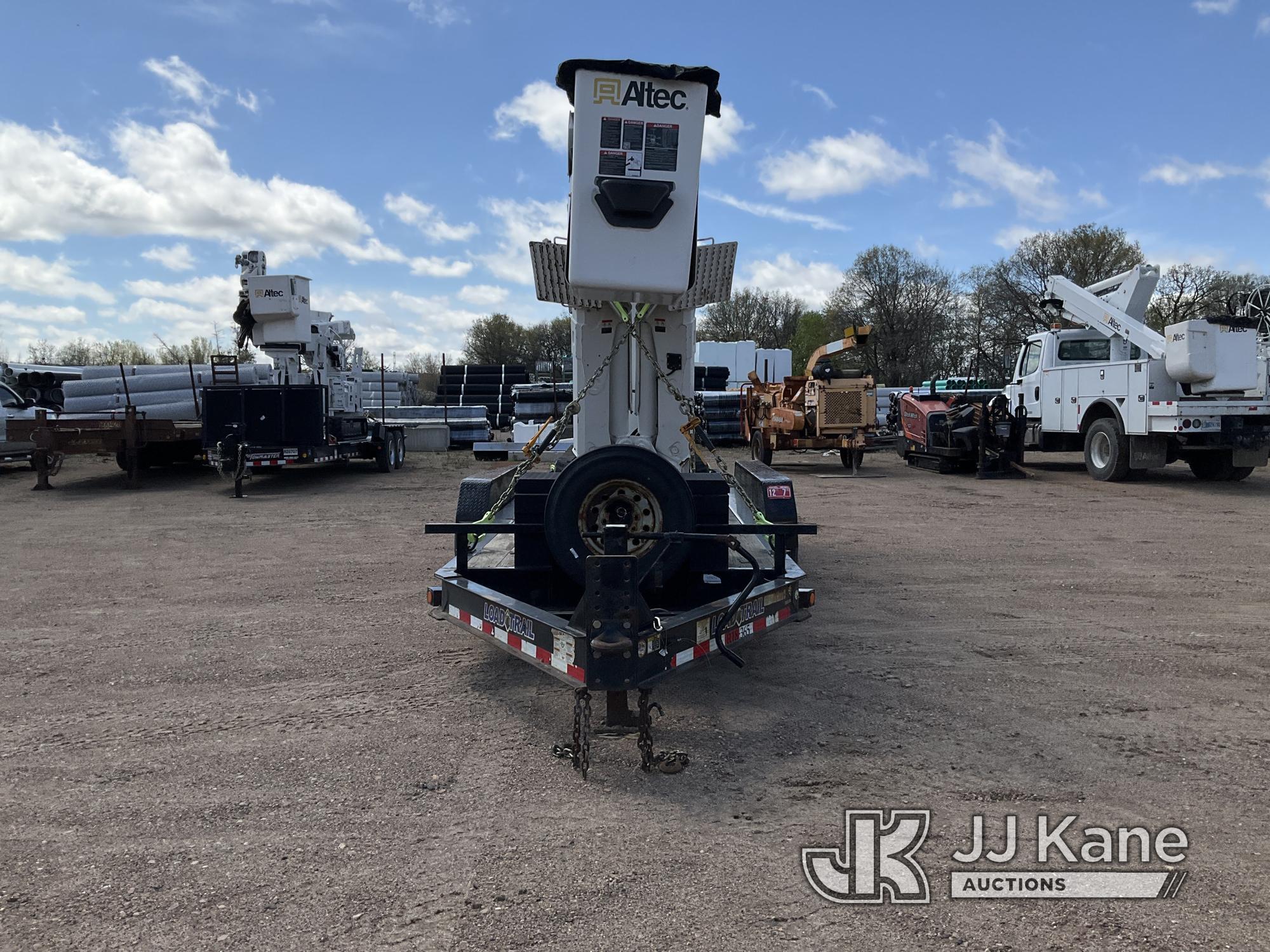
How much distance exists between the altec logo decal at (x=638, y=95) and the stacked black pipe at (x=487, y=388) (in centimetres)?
2570

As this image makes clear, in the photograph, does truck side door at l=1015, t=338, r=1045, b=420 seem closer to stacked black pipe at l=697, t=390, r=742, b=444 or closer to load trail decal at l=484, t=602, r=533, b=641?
stacked black pipe at l=697, t=390, r=742, b=444

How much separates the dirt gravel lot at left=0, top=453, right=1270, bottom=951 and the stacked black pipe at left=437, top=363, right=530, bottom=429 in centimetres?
2341

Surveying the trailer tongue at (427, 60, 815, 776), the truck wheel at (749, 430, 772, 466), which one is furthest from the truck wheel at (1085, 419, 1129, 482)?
the trailer tongue at (427, 60, 815, 776)

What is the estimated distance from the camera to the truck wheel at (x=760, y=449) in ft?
60.8

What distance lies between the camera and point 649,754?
3.61 metres

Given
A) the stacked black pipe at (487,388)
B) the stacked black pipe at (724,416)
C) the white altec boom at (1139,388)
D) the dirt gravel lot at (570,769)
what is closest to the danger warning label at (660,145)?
the dirt gravel lot at (570,769)

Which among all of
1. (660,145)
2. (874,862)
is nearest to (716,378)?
(660,145)

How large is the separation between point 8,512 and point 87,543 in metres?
3.79

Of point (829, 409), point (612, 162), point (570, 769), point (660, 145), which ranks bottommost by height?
point (570, 769)

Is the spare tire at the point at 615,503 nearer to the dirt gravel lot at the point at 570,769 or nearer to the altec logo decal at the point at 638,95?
the dirt gravel lot at the point at 570,769

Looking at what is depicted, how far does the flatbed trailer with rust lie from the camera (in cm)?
1441

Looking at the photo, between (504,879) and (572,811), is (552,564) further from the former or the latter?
(504,879)

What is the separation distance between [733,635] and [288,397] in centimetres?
1193

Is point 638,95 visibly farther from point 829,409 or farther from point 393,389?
point 393,389
